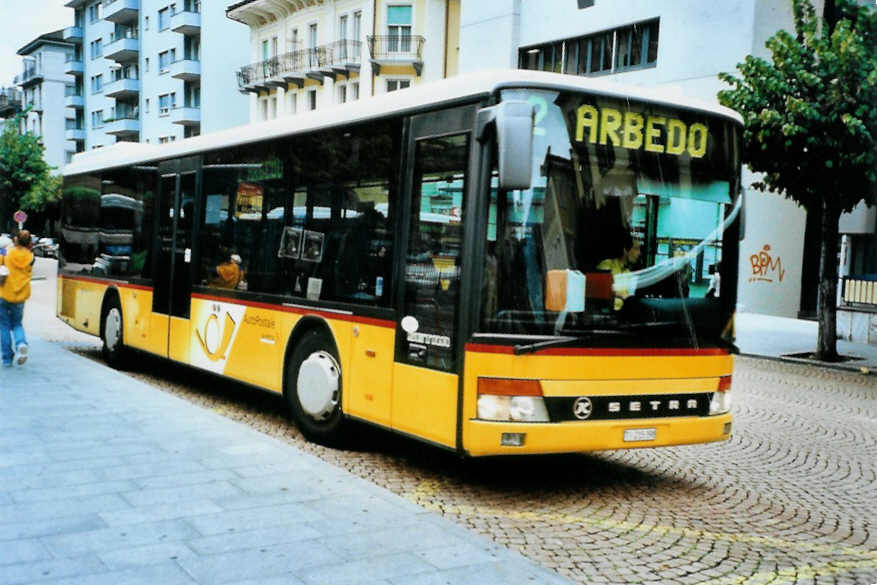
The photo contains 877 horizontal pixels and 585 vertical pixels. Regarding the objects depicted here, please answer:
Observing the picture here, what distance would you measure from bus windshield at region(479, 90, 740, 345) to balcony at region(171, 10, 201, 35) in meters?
53.9

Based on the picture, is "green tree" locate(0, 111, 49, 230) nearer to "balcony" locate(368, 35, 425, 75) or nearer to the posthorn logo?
"balcony" locate(368, 35, 425, 75)

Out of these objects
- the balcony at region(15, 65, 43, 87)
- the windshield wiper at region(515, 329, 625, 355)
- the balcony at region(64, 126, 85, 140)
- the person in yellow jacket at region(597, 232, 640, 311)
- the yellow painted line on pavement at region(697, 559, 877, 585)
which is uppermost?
the balcony at region(15, 65, 43, 87)

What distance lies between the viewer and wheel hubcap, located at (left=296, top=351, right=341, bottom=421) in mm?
7676

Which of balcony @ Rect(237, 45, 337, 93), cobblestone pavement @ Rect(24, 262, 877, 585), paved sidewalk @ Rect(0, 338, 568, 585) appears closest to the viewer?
paved sidewalk @ Rect(0, 338, 568, 585)

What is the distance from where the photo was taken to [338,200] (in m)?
7.84

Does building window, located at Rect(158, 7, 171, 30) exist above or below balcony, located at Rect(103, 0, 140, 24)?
below

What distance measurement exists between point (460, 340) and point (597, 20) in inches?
916

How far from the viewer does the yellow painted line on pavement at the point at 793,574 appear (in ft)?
16.2

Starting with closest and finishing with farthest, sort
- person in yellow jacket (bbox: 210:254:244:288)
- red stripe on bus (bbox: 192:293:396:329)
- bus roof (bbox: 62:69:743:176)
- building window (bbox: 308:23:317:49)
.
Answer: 1. bus roof (bbox: 62:69:743:176)
2. red stripe on bus (bbox: 192:293:396:329)
3. person in yellow jacket (bbox: 210:254:244:288)
4. building window (bbox: 308:23:317:49)

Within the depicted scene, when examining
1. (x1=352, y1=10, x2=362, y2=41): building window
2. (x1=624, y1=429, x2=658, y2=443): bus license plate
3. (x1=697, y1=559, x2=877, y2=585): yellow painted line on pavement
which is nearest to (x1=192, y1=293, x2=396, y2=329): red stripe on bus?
(x1=624, y1=429, x2=658, y2=443): bus license plate

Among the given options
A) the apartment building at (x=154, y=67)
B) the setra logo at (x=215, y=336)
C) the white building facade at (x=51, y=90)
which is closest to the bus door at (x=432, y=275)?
the setra logo at (x=215, y=336)

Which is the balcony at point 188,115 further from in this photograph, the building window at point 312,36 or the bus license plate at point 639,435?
the bus license plate at point 639,435

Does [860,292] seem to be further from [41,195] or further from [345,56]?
[41,195]

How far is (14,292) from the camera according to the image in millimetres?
11438
